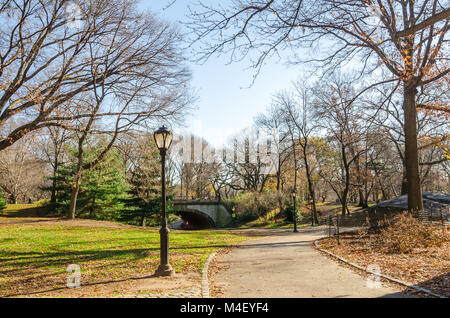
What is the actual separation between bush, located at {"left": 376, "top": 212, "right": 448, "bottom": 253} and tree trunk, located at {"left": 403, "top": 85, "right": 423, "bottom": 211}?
224cm

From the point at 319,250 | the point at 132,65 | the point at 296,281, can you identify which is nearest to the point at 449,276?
the point at 296,281

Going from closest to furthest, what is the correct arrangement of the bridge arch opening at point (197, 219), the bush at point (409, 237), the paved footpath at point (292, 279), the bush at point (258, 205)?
the paved footpath at point (292, 279), the bush at point (409, 237), the bush at point (258, 205), the bridge arch opening at point (197, 219)

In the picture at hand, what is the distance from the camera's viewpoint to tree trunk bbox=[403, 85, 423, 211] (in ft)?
42.4

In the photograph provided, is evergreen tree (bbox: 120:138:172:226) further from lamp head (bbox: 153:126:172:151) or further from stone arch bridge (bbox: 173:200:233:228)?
lamp head (bbox: 153:126:172:151)

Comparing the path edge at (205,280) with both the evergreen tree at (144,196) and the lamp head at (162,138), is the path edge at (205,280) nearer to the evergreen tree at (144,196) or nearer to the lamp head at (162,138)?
the lamp head at (162,138)

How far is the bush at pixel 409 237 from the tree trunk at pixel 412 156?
224cm

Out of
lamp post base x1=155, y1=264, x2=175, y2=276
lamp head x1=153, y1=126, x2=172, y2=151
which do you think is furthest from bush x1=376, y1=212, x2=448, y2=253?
lamp head x1=153, y1=126, x2=172, y2=151


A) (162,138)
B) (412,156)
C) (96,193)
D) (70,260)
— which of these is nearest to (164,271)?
(162,138)

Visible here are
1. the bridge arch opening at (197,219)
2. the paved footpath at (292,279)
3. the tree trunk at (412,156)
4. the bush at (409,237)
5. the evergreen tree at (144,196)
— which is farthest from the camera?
the bridge arch opening at (197,219)

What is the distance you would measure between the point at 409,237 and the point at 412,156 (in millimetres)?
4526

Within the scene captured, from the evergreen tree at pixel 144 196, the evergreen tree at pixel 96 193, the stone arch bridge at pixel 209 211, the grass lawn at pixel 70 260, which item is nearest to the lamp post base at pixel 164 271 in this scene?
the grass lawn at pixel 70 260

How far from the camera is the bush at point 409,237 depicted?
982 centimetres
